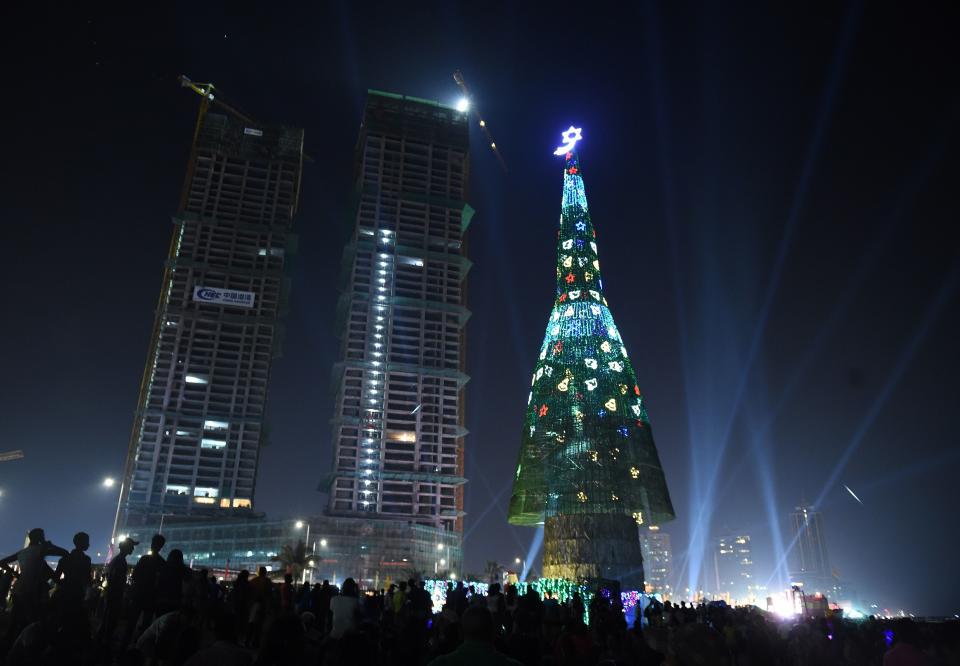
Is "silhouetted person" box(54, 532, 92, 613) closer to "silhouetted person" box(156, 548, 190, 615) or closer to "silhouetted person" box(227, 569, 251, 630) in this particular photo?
"silhouetted person" box(156, 548, 190, 615)

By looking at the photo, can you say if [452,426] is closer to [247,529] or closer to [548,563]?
[247,529]

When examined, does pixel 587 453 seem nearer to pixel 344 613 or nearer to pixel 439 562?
pixel 344 613

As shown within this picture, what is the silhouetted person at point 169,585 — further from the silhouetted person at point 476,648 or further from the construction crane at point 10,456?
the construction crane at point 10,456

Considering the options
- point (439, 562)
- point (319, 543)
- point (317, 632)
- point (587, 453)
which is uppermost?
point (587, 453)

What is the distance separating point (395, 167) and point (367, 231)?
17.0m

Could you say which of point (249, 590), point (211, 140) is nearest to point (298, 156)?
point (211, 140)

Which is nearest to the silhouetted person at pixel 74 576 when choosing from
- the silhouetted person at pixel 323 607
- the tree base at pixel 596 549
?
the silhouetted person at pixel 323 607

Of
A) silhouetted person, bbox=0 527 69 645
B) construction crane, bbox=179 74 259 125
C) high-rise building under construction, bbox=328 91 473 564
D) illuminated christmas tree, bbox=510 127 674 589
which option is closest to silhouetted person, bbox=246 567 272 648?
silhouetted person, bbox=0 527 69 645

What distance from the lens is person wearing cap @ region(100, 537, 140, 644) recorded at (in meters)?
11.0

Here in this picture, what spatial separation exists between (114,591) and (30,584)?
142 centimetres

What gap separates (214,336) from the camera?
11756cm

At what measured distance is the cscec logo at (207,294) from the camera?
11831cm

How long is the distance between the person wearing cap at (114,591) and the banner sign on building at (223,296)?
115 meters

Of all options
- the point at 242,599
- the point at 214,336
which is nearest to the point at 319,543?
the point at 214,336
